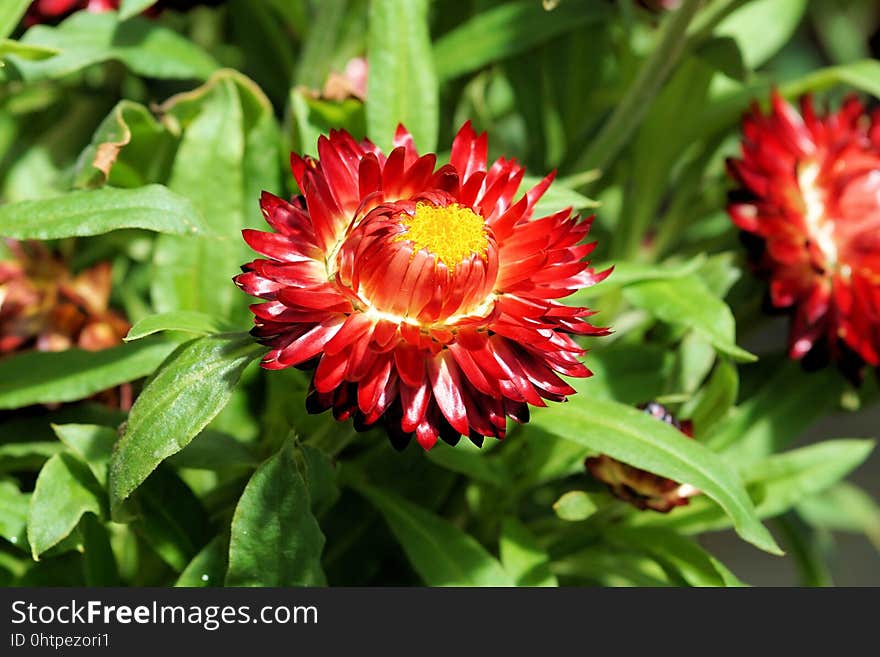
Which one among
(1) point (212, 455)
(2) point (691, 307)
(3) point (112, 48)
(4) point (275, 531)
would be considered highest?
(3) point (112, 48)

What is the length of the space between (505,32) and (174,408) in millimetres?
679

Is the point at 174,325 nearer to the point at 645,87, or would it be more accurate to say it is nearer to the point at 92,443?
the point at 92,443

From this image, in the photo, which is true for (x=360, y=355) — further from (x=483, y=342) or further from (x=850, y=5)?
(x=850, y=5)

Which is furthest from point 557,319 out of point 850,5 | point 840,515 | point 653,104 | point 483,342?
point 850,5

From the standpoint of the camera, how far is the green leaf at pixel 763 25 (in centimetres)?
149

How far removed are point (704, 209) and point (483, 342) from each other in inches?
28.4

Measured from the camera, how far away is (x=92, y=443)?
3.12ft

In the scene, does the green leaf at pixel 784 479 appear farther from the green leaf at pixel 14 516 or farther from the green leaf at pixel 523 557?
the green leaf at pixel 14 516

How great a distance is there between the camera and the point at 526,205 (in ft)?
2.83

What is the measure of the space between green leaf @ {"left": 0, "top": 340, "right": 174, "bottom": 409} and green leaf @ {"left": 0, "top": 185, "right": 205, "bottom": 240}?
0.53 ft

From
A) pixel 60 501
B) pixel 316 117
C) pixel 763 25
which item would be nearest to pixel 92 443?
pixel 60 501

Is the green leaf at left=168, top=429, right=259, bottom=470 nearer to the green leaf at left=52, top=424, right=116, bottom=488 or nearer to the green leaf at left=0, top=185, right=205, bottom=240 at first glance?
the green leaf at left=52, top=424, right=116, bottom=488

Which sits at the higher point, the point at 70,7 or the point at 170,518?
the point at 70,7

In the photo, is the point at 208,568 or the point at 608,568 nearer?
the point at 208,568
